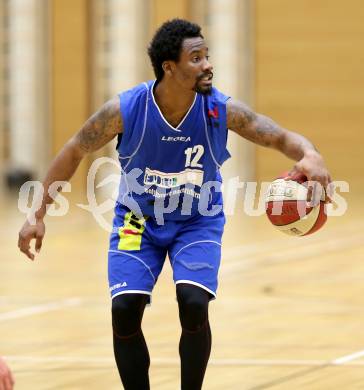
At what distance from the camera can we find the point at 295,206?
200 inches

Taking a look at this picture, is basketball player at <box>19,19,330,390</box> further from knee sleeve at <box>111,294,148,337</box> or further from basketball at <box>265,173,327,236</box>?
basketball at <box>265,173,327,236</box>

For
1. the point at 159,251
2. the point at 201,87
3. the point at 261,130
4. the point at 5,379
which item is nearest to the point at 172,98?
the point at 201,87

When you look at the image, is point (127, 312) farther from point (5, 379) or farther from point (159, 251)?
point (5, 379)

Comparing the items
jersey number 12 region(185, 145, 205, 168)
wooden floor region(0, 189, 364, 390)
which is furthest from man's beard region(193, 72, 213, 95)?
wooden floor region(0, 189, 364, 390)

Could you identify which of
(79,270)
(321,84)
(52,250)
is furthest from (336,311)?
(321,84)

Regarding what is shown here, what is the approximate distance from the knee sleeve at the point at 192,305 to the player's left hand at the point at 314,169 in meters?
0.75

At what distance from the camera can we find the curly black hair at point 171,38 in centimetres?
513

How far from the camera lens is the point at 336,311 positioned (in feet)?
27.6

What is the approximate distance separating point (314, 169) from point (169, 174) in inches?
30.1

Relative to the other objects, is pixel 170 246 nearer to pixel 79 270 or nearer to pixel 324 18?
pixel 79 270

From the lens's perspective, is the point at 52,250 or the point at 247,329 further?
the point at 52,250

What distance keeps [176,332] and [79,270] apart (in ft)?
11.2

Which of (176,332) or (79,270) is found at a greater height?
(176,332)

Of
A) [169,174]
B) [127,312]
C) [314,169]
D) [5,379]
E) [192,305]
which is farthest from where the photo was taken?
[169,174]
